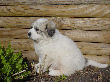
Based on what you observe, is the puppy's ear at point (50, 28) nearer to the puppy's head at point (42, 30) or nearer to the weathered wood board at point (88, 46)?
the puppy's head at point (42, 30)

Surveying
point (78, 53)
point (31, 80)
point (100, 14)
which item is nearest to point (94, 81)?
point (78, 53)

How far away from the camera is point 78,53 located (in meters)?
3.90

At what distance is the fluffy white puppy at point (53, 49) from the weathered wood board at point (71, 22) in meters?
0.70

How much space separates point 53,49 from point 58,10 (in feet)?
3.84

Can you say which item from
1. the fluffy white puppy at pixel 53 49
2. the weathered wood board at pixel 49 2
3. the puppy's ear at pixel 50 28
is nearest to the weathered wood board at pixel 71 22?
the weathered wood board at pixel 49 2

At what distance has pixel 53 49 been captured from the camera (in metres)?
3.72

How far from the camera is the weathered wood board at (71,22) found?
14.3 ft

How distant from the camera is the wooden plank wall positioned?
431cm

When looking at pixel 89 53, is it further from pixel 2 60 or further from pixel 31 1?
pixel 2 60

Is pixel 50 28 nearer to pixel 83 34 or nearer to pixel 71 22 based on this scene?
pixel 71 22

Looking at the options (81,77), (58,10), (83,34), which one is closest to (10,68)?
(81,77)

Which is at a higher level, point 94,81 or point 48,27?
point 48,27

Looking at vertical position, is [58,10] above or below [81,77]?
above

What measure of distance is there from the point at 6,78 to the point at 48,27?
132 centimetres
